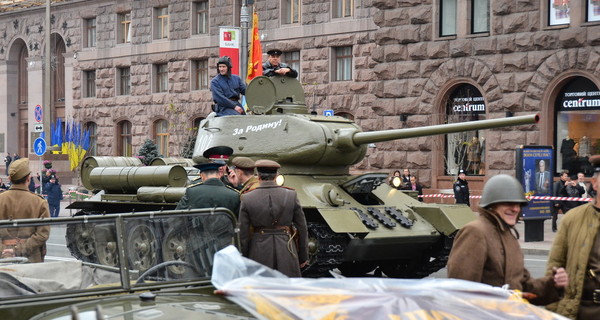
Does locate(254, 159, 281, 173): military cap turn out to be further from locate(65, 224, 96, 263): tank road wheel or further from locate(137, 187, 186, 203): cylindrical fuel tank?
locate(137, 187, 186, 203): cylindrical fuel tank

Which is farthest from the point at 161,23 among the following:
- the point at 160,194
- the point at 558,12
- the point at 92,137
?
the point at 160,194

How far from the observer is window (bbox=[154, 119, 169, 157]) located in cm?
3853

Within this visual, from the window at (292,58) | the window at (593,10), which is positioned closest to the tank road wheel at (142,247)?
the window at (593,10)

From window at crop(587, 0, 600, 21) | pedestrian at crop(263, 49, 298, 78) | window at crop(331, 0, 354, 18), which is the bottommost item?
→ pedestrian at crop(263, 49, 298, 78)

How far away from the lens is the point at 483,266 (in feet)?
18.6

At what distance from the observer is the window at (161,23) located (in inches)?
1518

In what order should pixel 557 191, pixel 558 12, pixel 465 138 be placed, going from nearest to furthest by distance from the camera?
1. pixel 557 191
2. pixel 558 12
3. pixel 465 138

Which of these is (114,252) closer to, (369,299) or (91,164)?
(369,299)

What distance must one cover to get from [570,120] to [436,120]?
11.5ft

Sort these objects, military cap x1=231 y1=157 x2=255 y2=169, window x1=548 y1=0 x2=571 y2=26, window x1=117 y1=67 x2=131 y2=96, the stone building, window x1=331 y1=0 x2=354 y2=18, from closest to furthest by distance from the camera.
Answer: military cap x1=231 y1=157 x2=255 y2=169 < window x1=548 y1=0 x2=571 y2=26 < the stone building < window x1=331 y1=0 x2=354 y2=18 < window x1=117 y1=67 x2=131 y2=96

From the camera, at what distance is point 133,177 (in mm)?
15766

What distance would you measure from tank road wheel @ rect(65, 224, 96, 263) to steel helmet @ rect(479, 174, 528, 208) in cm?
231

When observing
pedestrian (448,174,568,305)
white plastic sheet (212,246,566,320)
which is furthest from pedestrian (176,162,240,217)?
white plastic sheet (212,246,566,320)

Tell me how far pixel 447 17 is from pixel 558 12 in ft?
10.6
